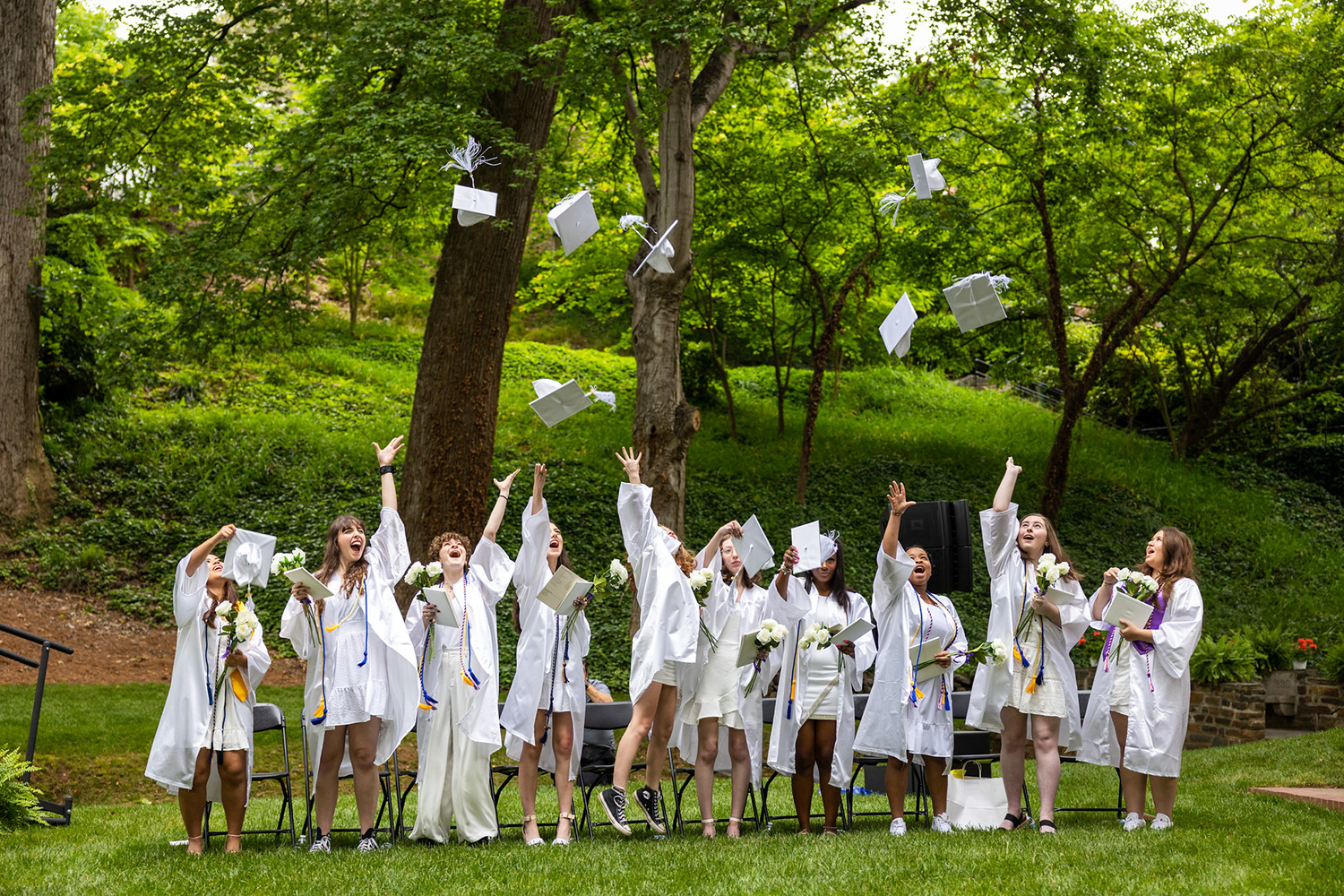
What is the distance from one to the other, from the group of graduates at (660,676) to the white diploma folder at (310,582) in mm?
81

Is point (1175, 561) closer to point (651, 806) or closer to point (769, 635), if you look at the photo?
point (769, 635)

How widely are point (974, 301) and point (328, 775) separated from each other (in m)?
4.97

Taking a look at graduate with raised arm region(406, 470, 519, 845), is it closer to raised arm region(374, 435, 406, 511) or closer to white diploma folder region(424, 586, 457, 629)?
white diploma folder region(424, 586, 457, 629)

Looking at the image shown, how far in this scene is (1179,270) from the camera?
16391 mm

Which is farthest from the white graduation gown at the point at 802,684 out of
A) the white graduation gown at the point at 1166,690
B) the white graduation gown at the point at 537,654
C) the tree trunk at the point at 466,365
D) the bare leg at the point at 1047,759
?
the tree trunk at the point at 466,365

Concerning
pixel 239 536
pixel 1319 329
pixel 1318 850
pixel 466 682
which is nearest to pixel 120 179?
pixel 239 536

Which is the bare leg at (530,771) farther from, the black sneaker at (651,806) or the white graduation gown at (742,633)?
the white graduation gown at (742,633)

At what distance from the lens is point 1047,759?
6375 millimetres

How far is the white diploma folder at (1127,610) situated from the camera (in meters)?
6.12

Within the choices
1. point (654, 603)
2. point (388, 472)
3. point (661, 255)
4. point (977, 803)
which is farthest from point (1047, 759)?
point (661, 255)

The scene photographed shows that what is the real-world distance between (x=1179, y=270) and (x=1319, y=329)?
8883 millimetres

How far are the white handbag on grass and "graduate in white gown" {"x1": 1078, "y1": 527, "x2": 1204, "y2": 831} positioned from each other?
690 mm

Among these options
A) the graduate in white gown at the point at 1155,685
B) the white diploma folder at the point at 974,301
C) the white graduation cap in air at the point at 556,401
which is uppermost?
the white diploma folder at the point at 974,301

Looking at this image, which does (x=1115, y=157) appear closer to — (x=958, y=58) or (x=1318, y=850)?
(x=958, y=58)
